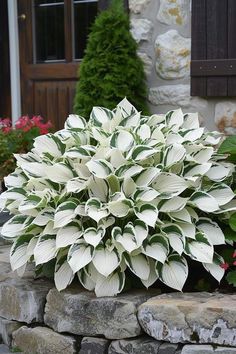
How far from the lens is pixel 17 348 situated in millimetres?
2652

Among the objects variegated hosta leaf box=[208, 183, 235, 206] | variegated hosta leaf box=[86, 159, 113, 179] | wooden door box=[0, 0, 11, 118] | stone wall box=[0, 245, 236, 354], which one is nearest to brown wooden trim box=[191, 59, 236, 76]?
variegated hosta leaf box=[208, 183, 235, 206]

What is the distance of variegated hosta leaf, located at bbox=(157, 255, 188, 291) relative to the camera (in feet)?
7.91

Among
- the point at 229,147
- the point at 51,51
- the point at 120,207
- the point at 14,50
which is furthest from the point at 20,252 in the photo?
the point at 14,50

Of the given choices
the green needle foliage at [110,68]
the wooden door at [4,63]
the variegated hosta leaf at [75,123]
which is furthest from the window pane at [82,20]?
the variegated hosta leaf at [75,123]

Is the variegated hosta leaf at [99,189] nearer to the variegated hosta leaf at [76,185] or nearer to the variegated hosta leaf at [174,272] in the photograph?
the variegated hosta leaf at [76,185]

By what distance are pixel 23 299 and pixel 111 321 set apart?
43 cm

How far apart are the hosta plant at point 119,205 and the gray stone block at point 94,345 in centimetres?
18

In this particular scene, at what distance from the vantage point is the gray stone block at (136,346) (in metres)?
2.31

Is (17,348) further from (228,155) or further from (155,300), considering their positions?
(228,155)

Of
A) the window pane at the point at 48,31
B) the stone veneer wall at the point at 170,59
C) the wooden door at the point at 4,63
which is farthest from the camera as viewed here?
the wooden door at the point at 4,63

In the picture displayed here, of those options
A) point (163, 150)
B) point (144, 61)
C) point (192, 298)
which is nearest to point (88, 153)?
point (163, 150)

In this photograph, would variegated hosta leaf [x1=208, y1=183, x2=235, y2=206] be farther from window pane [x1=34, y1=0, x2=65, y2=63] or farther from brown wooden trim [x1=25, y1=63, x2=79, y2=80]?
window pane [x1=34, y1=0, x2=65, y2=63]

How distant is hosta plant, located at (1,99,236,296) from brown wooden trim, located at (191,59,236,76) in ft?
3.41

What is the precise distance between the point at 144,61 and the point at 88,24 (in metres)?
Result: 0.99
